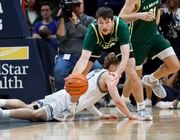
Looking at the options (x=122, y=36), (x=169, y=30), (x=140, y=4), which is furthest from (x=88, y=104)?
(x=169, y=30)

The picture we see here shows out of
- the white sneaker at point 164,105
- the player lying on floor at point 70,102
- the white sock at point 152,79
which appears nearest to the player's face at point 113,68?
the player lying on floor at point 70,102

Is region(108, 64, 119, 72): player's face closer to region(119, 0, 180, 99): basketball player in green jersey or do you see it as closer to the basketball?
the basketball

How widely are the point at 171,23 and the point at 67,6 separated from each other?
8.19 ft

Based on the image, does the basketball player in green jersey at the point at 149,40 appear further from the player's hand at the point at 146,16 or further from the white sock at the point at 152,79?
the player's hand at the point at 146,16

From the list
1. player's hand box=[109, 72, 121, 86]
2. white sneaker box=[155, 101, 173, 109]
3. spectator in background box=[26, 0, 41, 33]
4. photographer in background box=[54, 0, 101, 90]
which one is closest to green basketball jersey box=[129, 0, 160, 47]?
player's hand box=[109, 72, 121, 86]

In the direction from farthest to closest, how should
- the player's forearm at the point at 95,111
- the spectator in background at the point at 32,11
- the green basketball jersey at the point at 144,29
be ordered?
the spectator in background at the point at 32,11 → the green basketball jersey at the point at 144,29 → the player's forearm at the point at 95,111

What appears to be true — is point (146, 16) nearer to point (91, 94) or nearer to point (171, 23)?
point (91, 94)

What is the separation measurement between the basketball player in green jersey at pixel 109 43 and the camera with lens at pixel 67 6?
2.19 m

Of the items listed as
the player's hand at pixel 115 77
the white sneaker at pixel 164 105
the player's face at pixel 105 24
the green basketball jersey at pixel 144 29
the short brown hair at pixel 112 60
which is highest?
the player's face at pixel 105 24

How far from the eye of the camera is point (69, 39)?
10.6 m

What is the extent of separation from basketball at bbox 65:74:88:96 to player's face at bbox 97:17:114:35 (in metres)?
0.70

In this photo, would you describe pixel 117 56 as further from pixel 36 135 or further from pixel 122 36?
pixel 36 135

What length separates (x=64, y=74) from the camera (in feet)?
34.0

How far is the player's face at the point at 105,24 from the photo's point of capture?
7602mm
